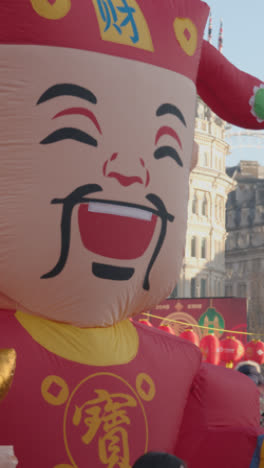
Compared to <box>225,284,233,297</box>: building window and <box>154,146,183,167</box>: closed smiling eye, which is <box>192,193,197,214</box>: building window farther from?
<box>154,146,183,167</box>: closed smiling eye

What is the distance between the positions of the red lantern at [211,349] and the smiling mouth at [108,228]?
11284 millimetres

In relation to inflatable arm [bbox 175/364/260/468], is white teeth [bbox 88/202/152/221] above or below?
above

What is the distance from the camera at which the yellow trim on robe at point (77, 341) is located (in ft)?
12.4

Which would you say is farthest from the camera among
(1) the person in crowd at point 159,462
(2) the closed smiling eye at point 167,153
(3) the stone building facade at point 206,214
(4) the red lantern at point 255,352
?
(3) the stone building facade at point 206,214

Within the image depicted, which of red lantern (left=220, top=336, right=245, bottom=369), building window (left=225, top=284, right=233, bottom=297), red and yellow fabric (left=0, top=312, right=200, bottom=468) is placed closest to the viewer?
red and yellow fabric (left=0, top=312, right=200, bottom=468)

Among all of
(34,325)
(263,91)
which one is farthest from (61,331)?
(263,91)

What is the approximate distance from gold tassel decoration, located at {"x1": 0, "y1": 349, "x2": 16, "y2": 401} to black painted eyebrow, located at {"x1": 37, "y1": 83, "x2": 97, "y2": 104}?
1269 millimetres

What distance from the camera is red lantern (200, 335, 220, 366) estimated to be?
1485 cm

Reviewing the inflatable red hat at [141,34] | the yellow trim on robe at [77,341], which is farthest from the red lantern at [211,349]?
the yellow trim on robe at [77,341]

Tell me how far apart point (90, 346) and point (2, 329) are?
47cm

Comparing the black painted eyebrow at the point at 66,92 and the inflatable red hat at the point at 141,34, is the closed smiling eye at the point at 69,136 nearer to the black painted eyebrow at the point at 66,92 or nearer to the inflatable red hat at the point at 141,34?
the black painted eyebrow at the point at 66,92

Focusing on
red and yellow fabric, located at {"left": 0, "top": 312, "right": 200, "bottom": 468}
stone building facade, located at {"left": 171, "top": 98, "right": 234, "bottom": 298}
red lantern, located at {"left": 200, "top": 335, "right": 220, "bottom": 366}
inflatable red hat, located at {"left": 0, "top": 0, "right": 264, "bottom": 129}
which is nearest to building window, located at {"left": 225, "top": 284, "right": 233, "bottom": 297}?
stone building facade, located at {"left": 171, "top": 98, "right": 234, "bottom": 298}

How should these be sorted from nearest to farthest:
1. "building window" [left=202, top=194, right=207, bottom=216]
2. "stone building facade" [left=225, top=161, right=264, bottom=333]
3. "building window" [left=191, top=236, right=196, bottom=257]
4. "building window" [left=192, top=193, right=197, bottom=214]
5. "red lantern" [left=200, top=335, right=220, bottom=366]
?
"red lantern" [left=200, top=335, right=220, bottom=366] < "building window" [left=191, top=236, right=196, bottom=257] < "building window" [left=192, top=193, right=197, bottom=214] < "building window" [left=202, top=194, right=207, bottom=216] < "stone building facade" [left=225, top=161, right=264, bottom=333]

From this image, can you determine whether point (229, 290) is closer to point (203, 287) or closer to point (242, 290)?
point (242, 290)
